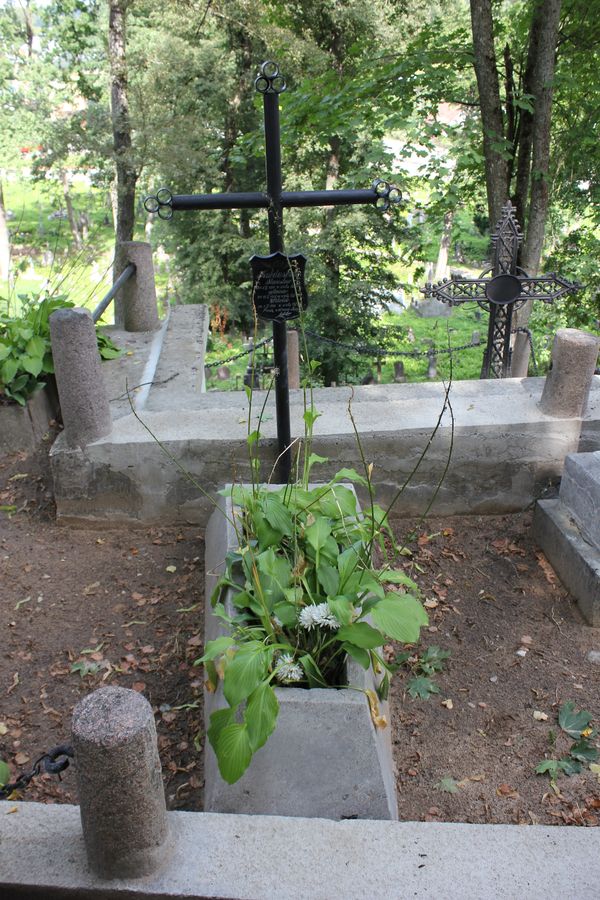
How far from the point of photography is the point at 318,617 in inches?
98.7

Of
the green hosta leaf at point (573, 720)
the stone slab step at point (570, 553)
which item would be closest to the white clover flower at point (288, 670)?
the green hosta leaf at point (573, 720)

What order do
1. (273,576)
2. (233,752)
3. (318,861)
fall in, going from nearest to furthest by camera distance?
(318,861), (233,752), (273,576)

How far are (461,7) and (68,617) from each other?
1706 cm

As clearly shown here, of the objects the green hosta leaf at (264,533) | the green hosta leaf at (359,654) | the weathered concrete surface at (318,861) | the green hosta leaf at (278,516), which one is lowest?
the weathered concrete surface at (318,861)

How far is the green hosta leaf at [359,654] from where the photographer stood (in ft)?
8.05

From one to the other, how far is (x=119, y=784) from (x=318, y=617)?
944 mm

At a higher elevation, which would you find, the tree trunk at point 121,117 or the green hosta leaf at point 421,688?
the tree trunk at point 121,117

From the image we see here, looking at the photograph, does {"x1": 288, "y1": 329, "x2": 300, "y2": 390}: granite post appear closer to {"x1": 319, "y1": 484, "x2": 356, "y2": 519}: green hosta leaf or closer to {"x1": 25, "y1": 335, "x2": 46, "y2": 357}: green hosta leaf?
{"x1": 25, "y1": 335, "x2": 46, "y2": 357}: green hosta leaf

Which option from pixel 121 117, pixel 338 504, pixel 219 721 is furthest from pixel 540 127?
pixel 219 721

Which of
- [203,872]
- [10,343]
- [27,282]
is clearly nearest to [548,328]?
[10,343]

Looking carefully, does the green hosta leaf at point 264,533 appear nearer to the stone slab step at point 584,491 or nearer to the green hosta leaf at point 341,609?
the green hosta leaf at point 341,609

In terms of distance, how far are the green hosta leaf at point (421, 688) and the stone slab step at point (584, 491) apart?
46.2 inches

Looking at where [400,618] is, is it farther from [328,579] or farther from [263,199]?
[263,199]

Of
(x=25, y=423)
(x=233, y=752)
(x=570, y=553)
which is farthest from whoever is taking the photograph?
(x=25, y=423)
